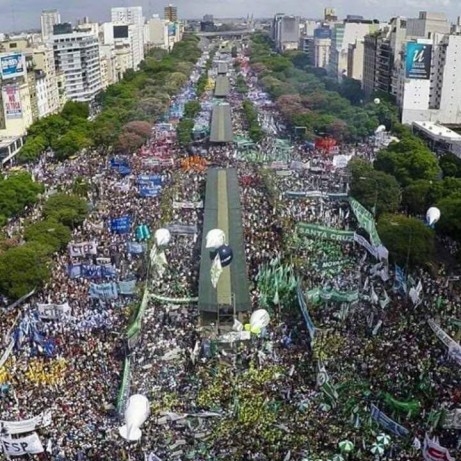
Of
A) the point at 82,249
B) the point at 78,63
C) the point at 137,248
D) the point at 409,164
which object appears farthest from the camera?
the point at 78,63

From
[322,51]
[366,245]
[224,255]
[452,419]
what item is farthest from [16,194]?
[322,51]

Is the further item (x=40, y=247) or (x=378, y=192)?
(x=378, y=192)

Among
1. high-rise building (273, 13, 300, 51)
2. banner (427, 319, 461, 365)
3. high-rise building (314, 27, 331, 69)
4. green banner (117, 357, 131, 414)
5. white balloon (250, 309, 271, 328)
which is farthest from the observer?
high-rise building (273, 13, 300, 51)

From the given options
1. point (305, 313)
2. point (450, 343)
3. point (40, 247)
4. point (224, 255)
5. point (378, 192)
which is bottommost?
point (305, 313)

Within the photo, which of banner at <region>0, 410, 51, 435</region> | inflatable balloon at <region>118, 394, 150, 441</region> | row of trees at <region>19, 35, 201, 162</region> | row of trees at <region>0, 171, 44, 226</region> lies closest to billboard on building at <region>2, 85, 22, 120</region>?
row of trees at <region>19, 35, 201, 162</region>

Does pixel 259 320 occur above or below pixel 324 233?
above

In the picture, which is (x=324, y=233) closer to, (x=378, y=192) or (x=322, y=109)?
(x=378, y=192)

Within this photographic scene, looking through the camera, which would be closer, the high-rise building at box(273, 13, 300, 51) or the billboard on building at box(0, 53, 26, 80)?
the billboard on building at box(0, 53, 26, 80)

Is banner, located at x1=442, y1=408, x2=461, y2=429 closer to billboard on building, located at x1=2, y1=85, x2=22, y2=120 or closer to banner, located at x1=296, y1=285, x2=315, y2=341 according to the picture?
banner, located at x1=296, y1=285, x2=315, y2=341

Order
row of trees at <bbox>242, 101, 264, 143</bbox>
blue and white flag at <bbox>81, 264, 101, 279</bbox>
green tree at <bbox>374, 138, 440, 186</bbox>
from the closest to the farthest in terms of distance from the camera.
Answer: blue and white flag at <bbox>81, 264, 101, 279</bbox>, green tree at <bbox>374, 138, 440, 186</bbox>, row of trees at <bbox>242, 101, 264, 143</bbox>
